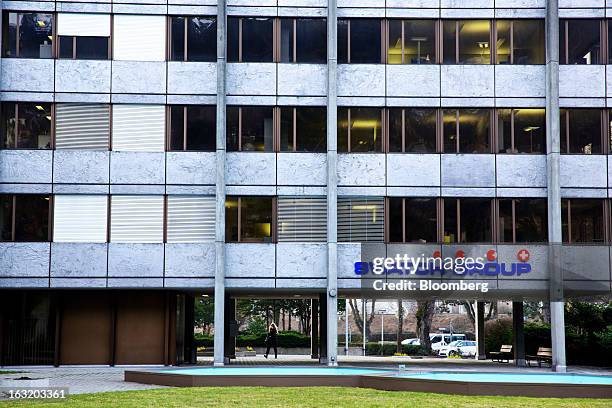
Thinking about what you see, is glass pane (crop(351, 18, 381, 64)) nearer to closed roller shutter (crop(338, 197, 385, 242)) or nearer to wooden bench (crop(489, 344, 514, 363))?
closed roller shutter (crop(338, 197, 385, 242))

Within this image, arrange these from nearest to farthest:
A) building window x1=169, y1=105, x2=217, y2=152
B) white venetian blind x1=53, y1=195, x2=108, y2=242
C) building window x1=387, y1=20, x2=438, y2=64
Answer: white venetian blind x1=53, y1=195, x2=108, y2=242, building window x1=169, y1=105, x2=217, y2=152, building window x1=387, y1=20, x2=438, y2=64

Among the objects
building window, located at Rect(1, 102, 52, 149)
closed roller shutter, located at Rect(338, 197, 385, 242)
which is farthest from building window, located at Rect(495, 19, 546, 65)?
building window, located at Rect(1, 102, 52, 149)

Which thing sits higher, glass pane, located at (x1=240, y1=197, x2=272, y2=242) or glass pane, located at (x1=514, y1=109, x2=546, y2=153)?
glass pane, located at (x1=514, y1=109, x2=546, y2=153)

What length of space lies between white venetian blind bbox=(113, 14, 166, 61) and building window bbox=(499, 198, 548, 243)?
47.4 feet

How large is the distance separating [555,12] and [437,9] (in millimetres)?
4495

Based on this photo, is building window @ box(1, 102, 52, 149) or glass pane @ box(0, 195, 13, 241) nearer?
glass pane @ box(0, 195, 13, 241)

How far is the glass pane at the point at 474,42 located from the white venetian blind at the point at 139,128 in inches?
470

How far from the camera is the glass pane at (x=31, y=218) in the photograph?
34.7 metres

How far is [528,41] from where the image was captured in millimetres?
36281

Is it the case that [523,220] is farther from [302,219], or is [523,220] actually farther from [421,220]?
[302,219]

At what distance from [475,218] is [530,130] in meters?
4.07

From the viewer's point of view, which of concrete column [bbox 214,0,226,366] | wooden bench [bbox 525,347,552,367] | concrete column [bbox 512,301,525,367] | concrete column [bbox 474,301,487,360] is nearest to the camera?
concrete column [bbox 214,0,226,366]

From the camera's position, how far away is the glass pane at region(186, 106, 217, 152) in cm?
3550

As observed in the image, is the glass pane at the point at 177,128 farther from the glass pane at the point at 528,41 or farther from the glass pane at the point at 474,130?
the glass pane at the point at 528,41
